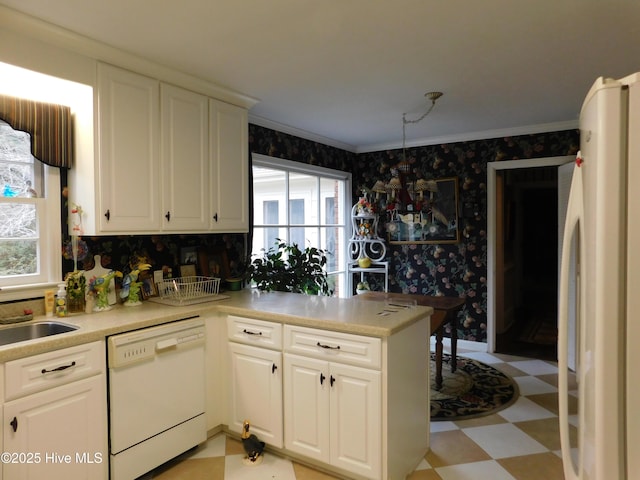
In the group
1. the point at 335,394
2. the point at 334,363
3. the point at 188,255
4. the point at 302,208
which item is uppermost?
the point at 302,208

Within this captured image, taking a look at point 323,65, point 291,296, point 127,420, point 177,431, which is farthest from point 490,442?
point 323,65

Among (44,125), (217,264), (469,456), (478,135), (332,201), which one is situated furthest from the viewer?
(332,201)

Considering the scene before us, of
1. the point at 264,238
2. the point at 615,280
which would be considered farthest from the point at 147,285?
the point at 615,280

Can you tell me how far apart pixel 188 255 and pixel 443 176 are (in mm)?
3080

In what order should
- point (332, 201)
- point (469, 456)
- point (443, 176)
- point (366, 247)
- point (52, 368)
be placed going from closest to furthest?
1. point (52, 368)
2. point (469, 456)
3. point (443, 176)
4. point (332, 201)
5. point (366, 247)

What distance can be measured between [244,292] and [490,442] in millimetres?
2021

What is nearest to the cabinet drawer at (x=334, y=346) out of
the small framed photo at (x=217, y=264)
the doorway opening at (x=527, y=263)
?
the small framed photo at (x=217, y=264)

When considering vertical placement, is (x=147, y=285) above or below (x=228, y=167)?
below

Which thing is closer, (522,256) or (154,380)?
(154,380)

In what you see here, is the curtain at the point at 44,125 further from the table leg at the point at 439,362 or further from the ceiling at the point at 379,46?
the table leg at the point at 439,362

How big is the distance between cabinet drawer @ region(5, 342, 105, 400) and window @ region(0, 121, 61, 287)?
0.77m

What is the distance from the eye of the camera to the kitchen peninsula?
2100mm

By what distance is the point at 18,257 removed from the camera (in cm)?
244

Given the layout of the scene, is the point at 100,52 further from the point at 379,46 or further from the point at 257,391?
the point at 257,391
